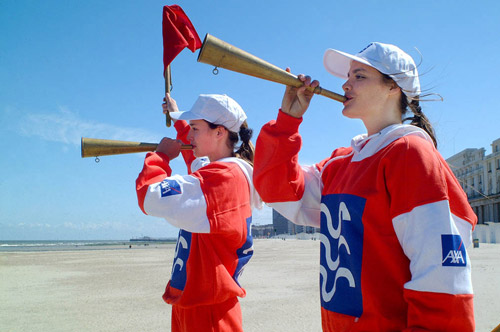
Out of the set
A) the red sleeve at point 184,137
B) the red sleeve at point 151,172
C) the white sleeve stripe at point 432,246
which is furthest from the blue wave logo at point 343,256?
the red sleeve at point 184,137

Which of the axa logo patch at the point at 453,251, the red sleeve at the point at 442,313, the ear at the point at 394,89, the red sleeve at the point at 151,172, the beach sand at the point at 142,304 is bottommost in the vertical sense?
the beach sand at the point at 142,304

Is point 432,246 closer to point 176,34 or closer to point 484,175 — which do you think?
point 176,34

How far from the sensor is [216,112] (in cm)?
355

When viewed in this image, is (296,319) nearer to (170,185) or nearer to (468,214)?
(170,185)

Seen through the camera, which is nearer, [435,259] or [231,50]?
[435,259]

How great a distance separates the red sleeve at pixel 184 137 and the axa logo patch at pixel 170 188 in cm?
146

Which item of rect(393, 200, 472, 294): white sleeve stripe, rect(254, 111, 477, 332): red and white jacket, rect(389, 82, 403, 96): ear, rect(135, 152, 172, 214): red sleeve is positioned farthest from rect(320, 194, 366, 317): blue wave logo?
rect(135, 152, 172, 214): red sleeve

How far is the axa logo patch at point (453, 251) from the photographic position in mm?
1540

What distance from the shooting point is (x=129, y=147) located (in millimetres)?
3504

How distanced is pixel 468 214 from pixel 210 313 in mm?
1907

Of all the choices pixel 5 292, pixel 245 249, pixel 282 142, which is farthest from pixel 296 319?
pixel 5 292

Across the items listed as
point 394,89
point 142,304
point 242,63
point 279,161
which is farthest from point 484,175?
point 242,63

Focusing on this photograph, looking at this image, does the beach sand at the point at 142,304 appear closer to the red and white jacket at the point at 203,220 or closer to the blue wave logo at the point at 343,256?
the red and white jacket at the point at 203,220

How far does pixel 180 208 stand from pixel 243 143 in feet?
3.83
